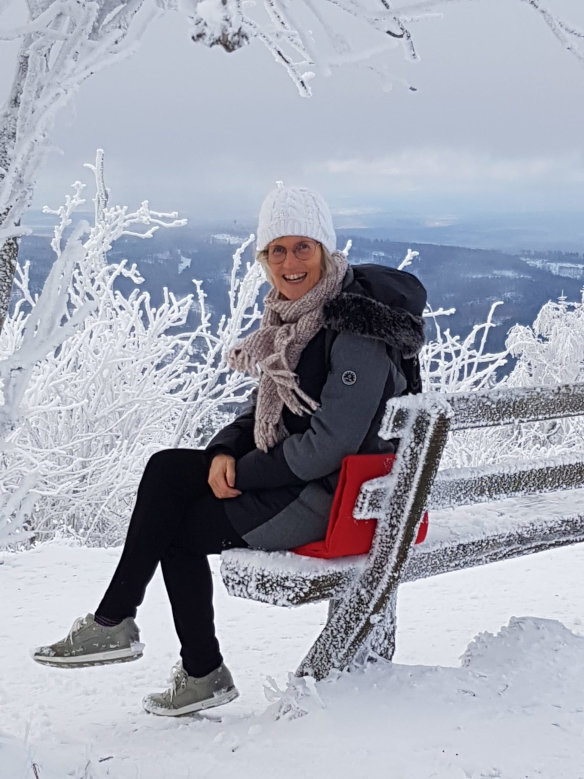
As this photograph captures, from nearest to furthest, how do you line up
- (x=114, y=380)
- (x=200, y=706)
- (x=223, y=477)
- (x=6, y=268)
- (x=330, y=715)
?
1. (x=6, y=268)
2. (x=330, y=715)
3. (x=223, y=477)
4. (x=200, y=706)
5. (x=114, y=380)

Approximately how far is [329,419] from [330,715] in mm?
870

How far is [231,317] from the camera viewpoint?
827 cm

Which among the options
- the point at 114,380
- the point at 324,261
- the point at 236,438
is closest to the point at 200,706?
the point at 236,438

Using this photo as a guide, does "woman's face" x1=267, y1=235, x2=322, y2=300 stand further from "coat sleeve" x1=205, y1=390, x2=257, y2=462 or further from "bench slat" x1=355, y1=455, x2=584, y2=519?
"bench slat" x1=355, y1=455, x2=584, y2=519

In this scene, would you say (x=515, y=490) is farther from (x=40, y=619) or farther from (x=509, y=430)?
(x=509, y=430)

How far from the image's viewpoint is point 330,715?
2654 millimetres

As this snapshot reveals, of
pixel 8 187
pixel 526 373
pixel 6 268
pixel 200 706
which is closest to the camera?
pixel 8 187

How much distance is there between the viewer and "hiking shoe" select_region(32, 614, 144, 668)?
9.57 feet

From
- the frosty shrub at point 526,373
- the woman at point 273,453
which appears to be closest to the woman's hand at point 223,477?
the woman at point 273,453

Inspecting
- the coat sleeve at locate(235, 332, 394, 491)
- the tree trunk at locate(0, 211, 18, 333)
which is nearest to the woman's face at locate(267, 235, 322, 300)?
the coat sleeve at locate(235, 332, 394, 491)

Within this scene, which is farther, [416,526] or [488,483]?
[488,483]

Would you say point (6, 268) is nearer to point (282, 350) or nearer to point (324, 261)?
point (282, 350)

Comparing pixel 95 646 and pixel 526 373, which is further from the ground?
pixel 95 646

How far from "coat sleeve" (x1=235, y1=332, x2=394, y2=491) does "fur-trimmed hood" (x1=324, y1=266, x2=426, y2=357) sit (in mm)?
42
